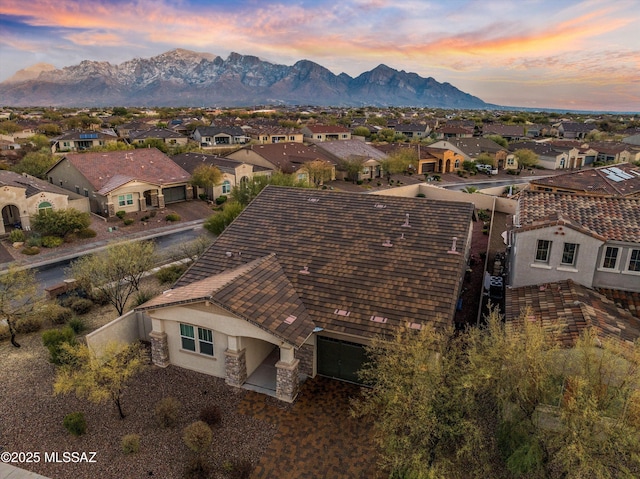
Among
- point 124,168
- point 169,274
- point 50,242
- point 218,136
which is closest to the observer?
point 169,274

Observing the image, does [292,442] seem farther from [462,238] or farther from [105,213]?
[105,213]

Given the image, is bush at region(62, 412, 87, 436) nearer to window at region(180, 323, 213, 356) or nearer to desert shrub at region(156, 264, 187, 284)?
window at region(180, 323, 213, 356)

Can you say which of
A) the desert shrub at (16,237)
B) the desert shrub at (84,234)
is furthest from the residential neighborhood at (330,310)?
the desert shrub at (84,234)

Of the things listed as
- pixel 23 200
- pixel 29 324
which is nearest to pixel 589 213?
pixel 29 324

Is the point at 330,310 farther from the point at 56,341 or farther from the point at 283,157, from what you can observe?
the point at 283,157

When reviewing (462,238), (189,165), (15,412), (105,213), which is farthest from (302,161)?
(15,412)
